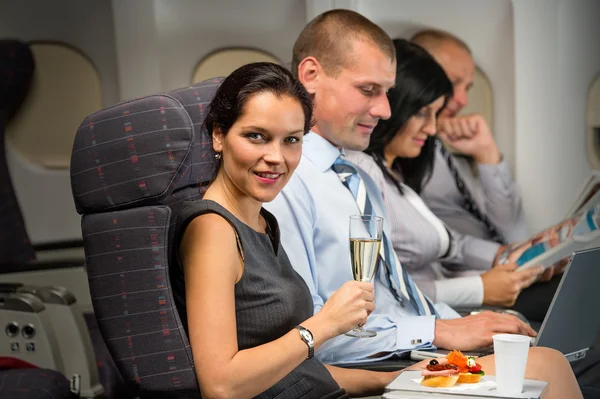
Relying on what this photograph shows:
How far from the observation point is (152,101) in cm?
151

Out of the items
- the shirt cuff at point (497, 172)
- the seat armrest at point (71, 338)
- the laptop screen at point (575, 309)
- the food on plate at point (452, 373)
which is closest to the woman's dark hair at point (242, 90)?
the food on plate at point (452, 373)

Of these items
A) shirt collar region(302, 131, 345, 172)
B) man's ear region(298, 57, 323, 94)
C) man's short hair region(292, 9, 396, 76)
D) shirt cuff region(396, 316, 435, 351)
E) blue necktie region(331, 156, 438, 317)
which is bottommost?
shirt cuff region(396, 316, 435, 351)

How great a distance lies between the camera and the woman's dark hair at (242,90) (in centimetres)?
151

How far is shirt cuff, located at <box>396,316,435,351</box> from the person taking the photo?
6.36 ft

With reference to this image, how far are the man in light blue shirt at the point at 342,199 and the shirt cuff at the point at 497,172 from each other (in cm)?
84

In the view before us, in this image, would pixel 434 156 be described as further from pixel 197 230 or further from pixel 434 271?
pixel 197 230

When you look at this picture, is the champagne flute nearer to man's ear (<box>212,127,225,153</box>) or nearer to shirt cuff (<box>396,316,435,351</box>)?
man's ear (<box>212,127,225,153</box>)

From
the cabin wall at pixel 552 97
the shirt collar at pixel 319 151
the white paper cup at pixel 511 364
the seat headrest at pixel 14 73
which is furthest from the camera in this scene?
the seat headrest at pixel 14 73

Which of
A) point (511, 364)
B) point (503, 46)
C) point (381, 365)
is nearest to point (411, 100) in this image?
point (503, 46)

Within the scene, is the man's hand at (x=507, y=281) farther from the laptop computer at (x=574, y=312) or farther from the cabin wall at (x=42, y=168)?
the cabin wall at (x=42, y=168)

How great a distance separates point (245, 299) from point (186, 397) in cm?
20

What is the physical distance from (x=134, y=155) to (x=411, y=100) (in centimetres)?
169

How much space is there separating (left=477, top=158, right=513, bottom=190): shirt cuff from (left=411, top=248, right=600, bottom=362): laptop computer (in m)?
1.05

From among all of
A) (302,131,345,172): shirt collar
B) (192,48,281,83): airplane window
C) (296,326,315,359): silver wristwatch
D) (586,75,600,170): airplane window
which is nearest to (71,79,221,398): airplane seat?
(296,326,315,359): silver wristwatch
